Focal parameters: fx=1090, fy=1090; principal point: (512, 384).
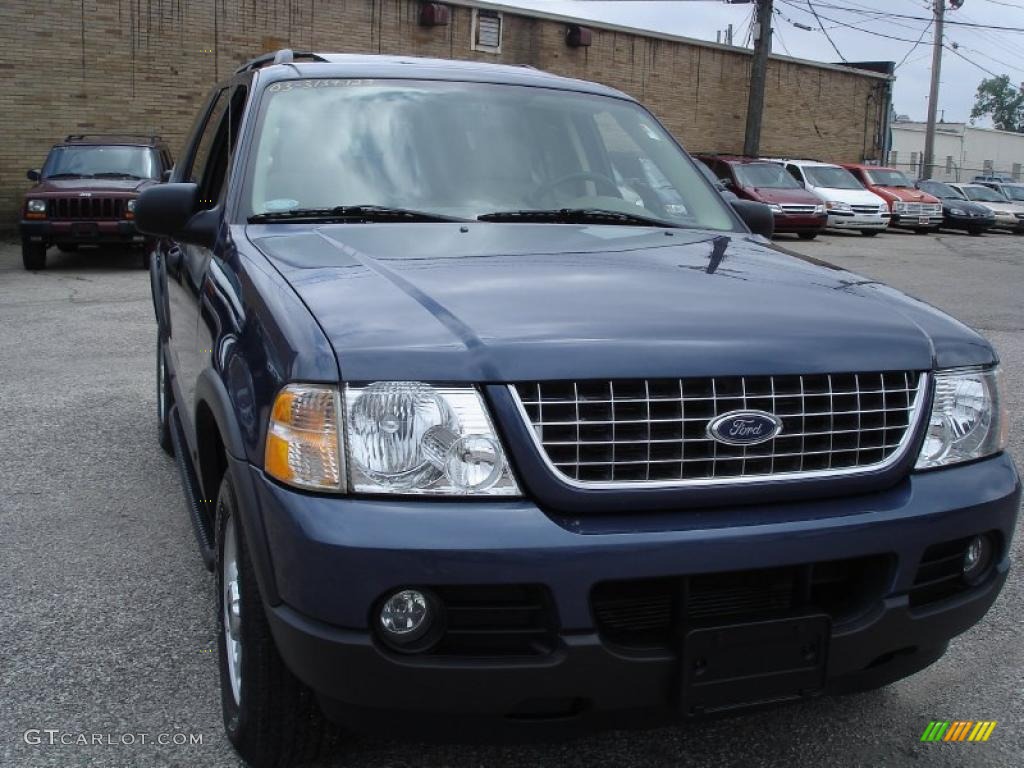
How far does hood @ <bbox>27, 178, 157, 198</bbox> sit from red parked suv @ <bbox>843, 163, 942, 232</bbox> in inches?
724

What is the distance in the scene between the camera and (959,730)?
9.62 feet

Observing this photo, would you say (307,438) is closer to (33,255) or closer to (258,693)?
(258,693)

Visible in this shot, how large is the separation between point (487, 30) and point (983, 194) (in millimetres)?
15735

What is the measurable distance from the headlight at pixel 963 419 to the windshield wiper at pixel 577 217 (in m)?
1.30

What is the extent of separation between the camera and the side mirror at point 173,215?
3387mm

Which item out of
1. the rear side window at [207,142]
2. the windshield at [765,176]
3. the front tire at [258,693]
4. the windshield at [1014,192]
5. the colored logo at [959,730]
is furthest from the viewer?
the windshield at [1014,192]

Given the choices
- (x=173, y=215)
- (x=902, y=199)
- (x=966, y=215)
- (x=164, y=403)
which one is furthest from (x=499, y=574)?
(x=966, y=215)

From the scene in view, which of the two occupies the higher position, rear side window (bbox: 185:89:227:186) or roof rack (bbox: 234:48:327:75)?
roof rack (bbox: 234:48:327:75)

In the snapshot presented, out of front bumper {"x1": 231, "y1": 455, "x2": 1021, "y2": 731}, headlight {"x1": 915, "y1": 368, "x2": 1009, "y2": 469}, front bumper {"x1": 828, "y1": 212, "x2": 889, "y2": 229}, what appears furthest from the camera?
front bumper {"x1": 828, "y1": 212, "x2": 889, "y2": 229}

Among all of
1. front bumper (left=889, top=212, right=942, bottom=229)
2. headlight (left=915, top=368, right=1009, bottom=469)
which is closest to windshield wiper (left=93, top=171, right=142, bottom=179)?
headlight (left=915, top=368, right=1009, bottom=469)

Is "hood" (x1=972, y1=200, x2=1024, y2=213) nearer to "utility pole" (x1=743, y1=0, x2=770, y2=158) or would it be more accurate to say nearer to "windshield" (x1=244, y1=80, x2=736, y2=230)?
"utility pole" (x1=743, y1=0, x2=770, y2=158)

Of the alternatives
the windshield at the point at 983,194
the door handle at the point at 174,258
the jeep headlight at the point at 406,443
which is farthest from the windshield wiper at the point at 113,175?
the windshield at the point at 983,194

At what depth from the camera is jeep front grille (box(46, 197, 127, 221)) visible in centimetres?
1434

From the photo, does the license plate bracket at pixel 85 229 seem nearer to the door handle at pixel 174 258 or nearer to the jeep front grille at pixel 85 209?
the jeep front grille at pixel 85 209
